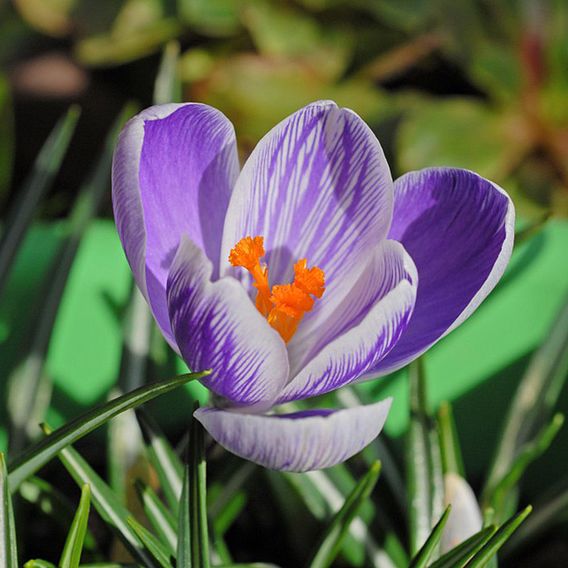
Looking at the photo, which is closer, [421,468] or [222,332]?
[222,332]

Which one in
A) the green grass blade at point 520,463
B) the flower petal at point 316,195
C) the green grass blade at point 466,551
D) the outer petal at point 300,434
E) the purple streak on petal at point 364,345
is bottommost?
the green grass blade at point 520,463

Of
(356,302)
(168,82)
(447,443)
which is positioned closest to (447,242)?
(356,302)

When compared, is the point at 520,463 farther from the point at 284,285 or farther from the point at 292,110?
the point at 292,110

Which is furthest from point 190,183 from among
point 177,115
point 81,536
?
point 81,536

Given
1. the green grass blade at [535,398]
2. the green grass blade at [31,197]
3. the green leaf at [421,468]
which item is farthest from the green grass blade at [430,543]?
the green grass blade at [31,197]

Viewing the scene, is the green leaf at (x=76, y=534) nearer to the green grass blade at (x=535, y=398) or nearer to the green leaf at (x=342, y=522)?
the green leaf at (x=342, y=522)

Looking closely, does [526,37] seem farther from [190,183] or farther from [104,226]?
[190,183]
